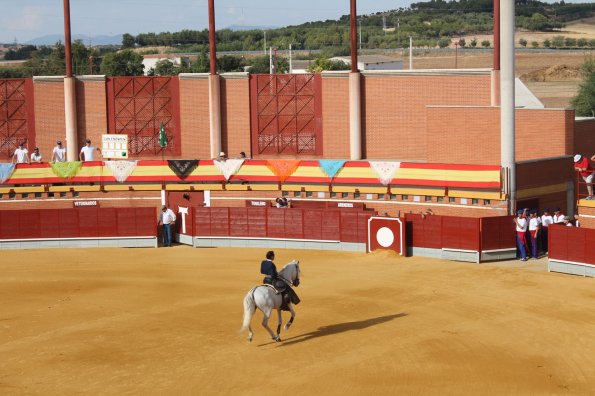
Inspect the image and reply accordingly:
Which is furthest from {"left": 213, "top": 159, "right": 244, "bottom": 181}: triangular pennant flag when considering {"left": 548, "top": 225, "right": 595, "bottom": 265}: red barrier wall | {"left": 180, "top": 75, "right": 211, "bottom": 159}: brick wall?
{"left": 548, "top": 225, "right": 595, "bottom": 265}: red barrier wall

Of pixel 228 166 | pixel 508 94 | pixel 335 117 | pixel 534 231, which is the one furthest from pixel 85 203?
pixel 534 231

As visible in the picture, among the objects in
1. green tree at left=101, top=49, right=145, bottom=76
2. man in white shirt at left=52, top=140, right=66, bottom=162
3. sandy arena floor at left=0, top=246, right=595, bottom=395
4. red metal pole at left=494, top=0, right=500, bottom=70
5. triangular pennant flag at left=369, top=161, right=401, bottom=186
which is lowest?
sandy arena floor at left=0, top=246, right=595, bottom=395

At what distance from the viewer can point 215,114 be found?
49312 mm

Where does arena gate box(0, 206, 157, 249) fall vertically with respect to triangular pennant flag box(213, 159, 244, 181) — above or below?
below

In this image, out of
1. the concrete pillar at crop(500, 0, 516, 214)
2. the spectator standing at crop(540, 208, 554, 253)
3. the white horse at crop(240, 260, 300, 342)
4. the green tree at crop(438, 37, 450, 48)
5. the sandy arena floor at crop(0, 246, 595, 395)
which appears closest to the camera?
the sandy arena floor at crop(0, 246, 595, 395)

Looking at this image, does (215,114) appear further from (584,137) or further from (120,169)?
(584,137)

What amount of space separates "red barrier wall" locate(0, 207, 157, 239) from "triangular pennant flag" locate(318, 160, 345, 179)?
754 cm

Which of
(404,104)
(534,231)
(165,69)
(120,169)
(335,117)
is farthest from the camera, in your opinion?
(165,69)

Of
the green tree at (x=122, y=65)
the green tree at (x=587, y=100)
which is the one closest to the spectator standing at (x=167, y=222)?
the green tree at (x=587, y=100)

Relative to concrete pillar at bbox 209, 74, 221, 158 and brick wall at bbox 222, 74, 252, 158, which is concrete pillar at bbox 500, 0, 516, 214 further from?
concrete pillar at bbox 209, 74, 221, 158

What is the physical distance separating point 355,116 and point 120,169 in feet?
35.4

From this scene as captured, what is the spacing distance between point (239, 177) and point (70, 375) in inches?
853

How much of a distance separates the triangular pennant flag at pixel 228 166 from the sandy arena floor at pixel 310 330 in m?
6.80

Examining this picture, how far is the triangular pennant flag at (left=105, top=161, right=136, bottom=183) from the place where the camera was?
44594 mm
